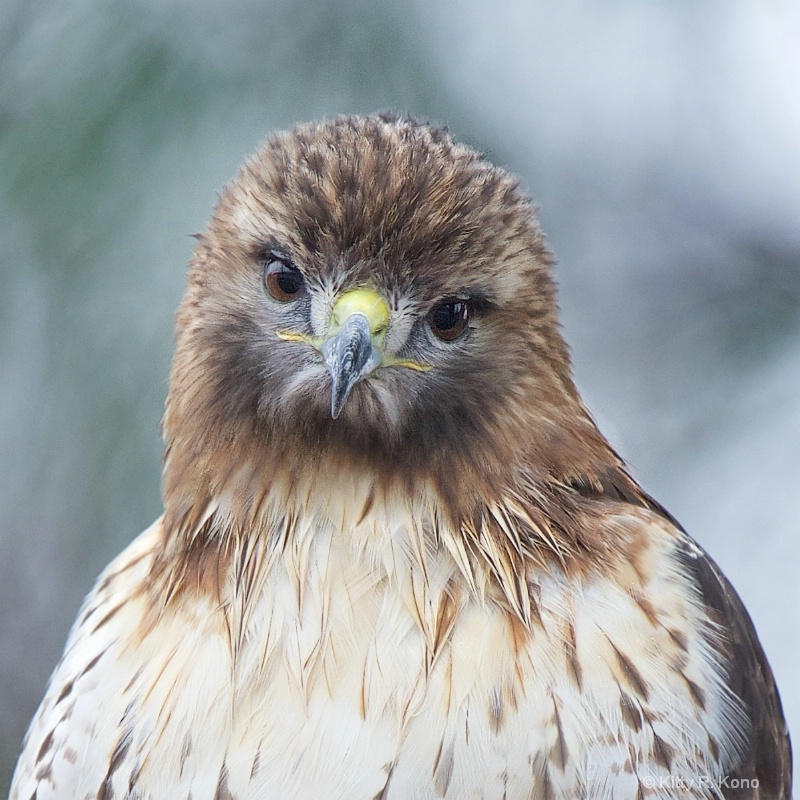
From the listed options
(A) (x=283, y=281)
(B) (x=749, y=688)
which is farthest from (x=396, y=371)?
(B) (x=749, y=688)

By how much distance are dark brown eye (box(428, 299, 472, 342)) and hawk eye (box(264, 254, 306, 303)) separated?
27cm

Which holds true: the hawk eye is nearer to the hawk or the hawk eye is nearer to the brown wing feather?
the hawk

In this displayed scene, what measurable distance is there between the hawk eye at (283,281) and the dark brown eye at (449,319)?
0.27 m

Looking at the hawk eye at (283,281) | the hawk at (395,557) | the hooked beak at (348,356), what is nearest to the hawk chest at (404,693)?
the hawk at (395,557)

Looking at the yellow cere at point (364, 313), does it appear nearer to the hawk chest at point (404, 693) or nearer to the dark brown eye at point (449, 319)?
the dark brown eye at point (449, 319)

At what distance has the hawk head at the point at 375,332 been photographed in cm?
204

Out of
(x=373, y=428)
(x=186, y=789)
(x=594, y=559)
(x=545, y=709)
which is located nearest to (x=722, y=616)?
(x=594, y=559)

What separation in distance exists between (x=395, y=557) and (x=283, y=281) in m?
0.59


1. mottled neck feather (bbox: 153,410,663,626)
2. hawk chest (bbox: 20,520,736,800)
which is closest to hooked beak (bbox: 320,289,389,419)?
mottled neck feather (bbox: 153,410,663,626)

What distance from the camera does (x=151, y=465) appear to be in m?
3.73

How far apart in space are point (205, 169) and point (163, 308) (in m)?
0.49

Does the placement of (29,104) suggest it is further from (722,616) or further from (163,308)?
(722,616)

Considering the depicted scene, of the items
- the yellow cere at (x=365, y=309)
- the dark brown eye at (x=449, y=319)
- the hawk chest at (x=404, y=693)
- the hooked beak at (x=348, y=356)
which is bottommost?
the hawk chest at (x=404, y=693)

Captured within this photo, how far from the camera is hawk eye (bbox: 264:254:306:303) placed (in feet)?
6.88
